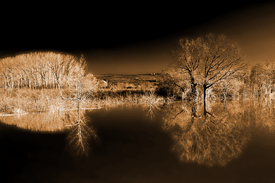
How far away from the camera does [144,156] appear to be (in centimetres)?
526

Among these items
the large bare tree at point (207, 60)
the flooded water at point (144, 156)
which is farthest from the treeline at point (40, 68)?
the flooded water at point (144, 156)

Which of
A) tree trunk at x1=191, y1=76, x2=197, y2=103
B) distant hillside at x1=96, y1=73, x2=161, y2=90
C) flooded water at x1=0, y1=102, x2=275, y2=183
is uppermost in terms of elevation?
distant hillside at x1=96, y1=73, x2=161, y2=90

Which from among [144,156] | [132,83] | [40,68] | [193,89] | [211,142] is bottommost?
[144,156]

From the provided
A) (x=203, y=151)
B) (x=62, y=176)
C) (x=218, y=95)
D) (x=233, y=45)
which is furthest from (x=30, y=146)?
(x=218, y=95)

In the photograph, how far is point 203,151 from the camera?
552 cm

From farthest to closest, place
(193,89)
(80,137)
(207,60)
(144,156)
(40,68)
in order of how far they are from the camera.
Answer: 1. (40,68)
2. (193,89)
3. (207,60)
4. (80,137)
5. (144,156)

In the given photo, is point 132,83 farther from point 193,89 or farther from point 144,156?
point 144,156

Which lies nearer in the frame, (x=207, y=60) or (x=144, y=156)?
(x=144, y=156)

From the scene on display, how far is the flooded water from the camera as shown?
4082 mm

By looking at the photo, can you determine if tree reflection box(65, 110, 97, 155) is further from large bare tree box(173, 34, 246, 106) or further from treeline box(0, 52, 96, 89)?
treeline box(0, 52, 96, 89)

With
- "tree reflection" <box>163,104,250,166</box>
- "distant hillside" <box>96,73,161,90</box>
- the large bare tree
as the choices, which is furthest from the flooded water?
"distant hillside" <box>96,73,161,90</box>

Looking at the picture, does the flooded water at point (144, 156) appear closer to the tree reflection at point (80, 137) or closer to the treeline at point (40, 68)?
the tree reflection at point (80, 137)

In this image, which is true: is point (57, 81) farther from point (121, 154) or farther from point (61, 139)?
point (121, 154)

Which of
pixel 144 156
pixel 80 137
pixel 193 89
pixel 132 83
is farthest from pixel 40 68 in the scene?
pixel 144 156
